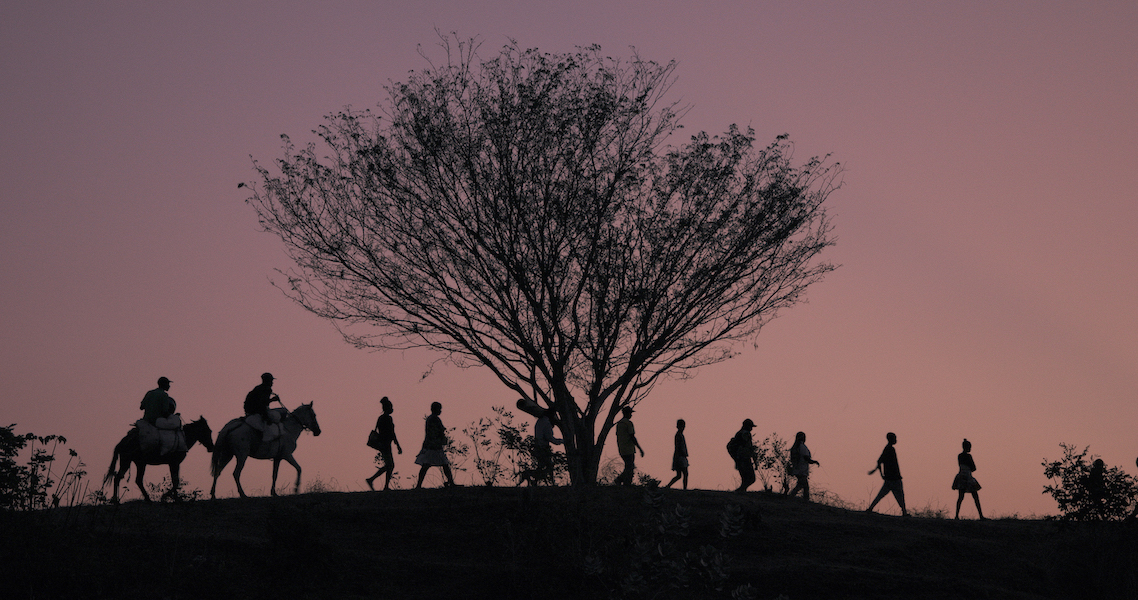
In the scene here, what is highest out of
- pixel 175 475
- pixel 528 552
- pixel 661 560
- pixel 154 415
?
pixel 154 415

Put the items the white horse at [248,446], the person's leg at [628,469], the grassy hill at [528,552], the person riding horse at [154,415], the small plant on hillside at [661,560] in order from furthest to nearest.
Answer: the person's leg at [628,469]
the white horse at [248,446]
the person riding horse at [154,415]
the grassy hill at [528,552]
the small plant on hillside at [661,560]

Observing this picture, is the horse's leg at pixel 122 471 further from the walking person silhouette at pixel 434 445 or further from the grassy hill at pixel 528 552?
the walking person silhouette at pixel 434 445

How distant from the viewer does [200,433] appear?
19.2 meters

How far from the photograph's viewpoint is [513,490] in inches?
756

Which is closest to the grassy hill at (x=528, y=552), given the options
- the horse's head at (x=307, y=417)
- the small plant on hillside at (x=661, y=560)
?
the small plant on hillside at (x=661, y=560)

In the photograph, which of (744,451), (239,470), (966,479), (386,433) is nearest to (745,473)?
(744,451)

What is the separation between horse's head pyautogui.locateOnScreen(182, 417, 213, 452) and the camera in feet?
62.6

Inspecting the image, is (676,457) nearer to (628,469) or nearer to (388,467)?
(628,469)

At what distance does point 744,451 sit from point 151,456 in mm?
11061

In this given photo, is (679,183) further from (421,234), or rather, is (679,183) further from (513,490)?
(513,490)

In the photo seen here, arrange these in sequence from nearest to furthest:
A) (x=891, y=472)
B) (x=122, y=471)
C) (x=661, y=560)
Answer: (x=661, y=560), (x=122, y=471), (x=891, y=472)

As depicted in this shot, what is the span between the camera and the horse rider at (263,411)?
1911 centimetres

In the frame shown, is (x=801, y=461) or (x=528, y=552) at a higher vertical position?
(x=801, y=461)

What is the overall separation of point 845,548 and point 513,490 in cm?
585
